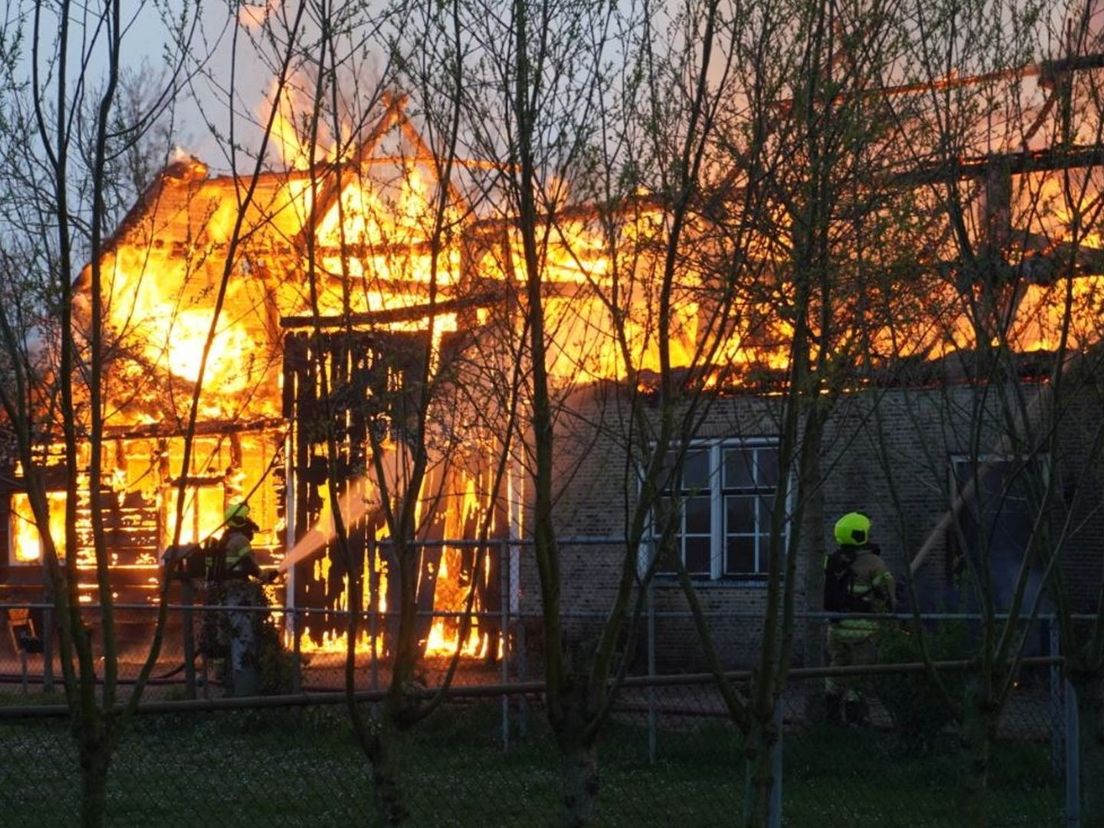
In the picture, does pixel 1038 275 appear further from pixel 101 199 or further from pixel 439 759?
pixel 439 759

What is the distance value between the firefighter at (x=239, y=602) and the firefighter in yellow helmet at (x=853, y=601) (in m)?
4.49

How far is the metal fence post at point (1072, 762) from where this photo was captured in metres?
8.62

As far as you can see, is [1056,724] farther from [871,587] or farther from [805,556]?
[805,556]

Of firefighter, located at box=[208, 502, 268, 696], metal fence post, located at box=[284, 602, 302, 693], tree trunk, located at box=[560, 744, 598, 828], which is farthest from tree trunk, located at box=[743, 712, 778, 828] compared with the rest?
firefighter, located at box=[208, 502, 268, 696]

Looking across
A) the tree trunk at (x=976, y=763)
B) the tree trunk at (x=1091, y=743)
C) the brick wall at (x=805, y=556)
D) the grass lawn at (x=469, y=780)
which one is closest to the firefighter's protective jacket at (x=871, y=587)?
the brick wall at (x=805, y=556)

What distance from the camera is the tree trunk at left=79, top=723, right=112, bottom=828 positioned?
5.36 m

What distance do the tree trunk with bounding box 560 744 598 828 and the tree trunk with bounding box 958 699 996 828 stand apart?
2.19 m

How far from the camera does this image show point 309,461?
2106 cm

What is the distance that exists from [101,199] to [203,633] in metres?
9.85

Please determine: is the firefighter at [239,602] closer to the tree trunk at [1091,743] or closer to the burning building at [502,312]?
the burning building at [502,312]

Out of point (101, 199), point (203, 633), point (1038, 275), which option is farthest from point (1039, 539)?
point (203, 633)

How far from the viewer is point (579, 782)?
6.25m

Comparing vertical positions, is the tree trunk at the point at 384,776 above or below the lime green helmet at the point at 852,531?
below

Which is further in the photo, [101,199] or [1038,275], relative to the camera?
[1038,275]
